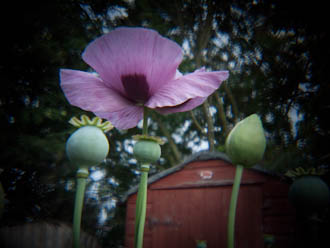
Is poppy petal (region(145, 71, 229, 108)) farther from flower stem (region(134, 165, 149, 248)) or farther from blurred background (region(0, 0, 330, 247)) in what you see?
blurred background (region(0, 0, 330, 247))

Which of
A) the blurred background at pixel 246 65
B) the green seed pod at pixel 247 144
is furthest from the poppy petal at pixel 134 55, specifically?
the blurred background at pixel 246 65

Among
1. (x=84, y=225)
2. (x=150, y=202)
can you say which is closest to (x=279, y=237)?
(x=150, y=202)

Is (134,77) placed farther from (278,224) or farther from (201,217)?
(201,217)

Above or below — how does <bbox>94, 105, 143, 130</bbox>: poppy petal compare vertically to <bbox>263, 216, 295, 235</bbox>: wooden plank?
above

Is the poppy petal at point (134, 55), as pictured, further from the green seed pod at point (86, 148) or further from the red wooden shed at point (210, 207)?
the red wooden shed at point (210, 207)

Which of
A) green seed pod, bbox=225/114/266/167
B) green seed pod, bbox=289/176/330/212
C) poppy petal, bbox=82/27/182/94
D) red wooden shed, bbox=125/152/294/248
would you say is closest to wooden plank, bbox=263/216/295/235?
red wooden shed, bbox=125/152/294/248

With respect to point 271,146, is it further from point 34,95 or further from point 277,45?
point 34,95
